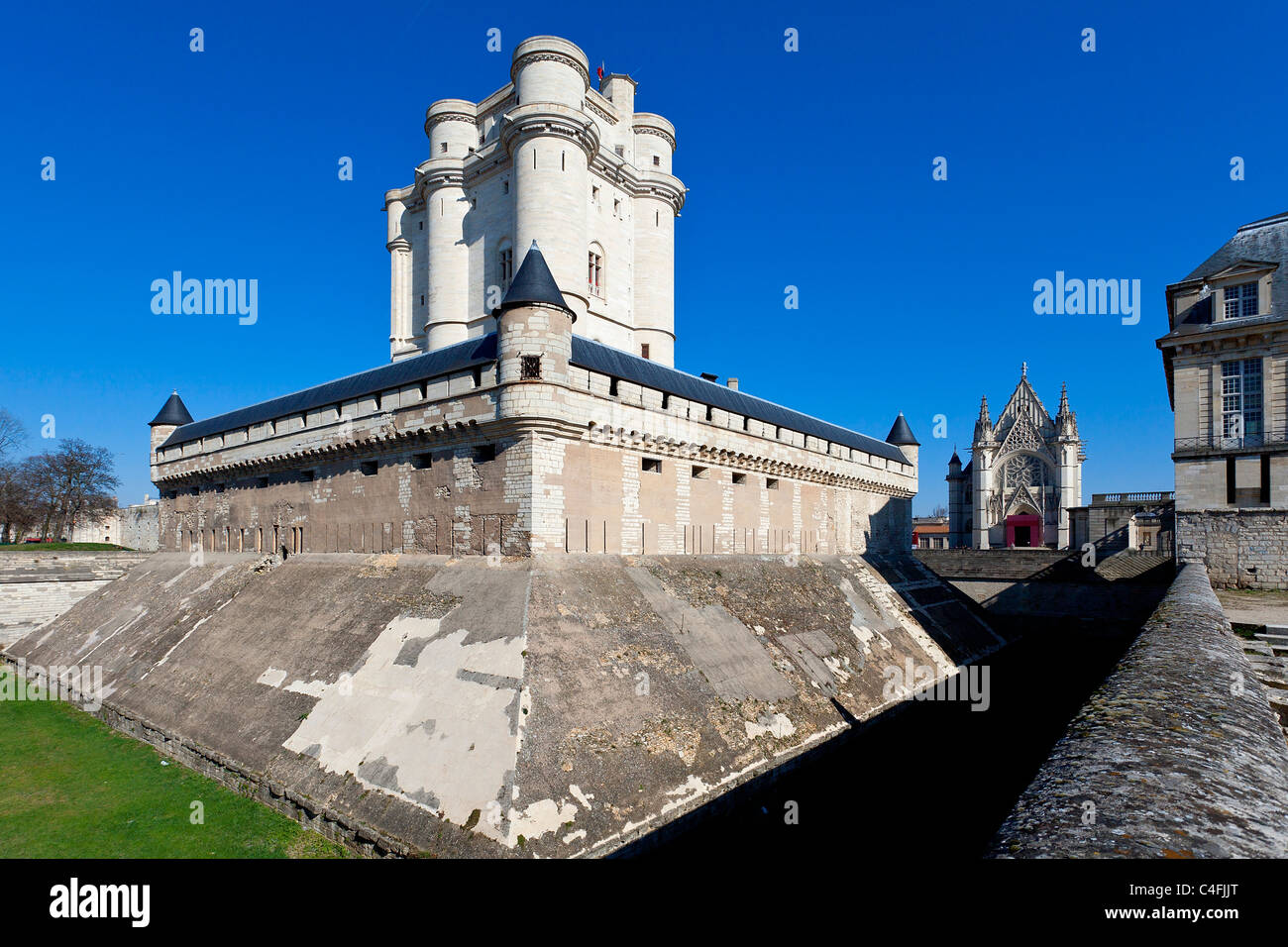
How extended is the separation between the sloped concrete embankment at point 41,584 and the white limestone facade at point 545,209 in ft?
57.3

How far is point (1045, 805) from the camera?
3.30 metres

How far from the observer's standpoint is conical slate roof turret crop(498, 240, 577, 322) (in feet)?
52.1

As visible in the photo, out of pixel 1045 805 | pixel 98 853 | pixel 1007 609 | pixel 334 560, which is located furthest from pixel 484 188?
pixel 1007 609

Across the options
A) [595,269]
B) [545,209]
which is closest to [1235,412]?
[595,269]

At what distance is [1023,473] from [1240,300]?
1306 inches

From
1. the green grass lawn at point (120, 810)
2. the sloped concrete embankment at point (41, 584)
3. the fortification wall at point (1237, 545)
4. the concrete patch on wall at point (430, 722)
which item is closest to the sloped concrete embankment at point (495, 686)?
the concrete patch on wall at point (430, 722)

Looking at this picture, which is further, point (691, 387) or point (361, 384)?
point (361, 384)

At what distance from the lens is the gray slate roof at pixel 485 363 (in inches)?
719

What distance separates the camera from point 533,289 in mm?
16031

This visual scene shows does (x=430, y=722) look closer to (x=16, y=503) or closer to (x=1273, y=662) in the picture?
(x=1273, y=662)

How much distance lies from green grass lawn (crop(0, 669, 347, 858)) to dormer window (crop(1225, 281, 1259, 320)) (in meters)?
29.6

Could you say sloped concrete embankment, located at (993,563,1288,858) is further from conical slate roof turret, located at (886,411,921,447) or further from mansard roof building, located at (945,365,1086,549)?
mansard roof building, located at (945,365,1086,549)
